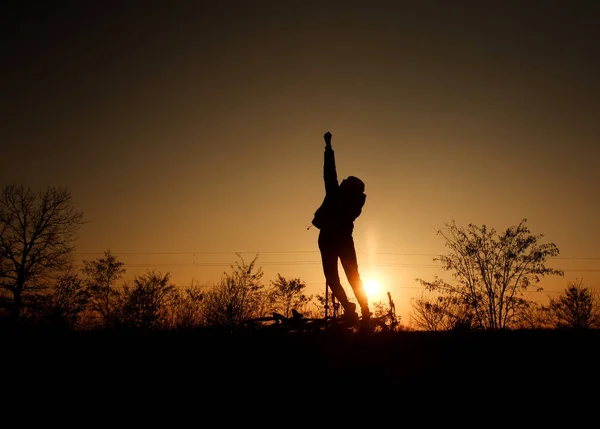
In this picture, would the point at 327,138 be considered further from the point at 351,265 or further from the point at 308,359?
the point at 308,359

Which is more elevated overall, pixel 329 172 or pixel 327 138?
pixel 327 138

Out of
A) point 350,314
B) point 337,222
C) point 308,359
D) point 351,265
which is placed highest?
point 337,222

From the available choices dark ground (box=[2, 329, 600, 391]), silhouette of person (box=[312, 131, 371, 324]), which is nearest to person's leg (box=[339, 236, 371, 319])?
silhouette of person (box=[312, 131, 371, 324])

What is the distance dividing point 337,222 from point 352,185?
2.74ft

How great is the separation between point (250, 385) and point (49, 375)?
221cm

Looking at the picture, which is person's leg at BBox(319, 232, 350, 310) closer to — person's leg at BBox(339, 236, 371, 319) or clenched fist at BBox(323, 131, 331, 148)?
person's leg at BBox(339, 236, 371, 319)

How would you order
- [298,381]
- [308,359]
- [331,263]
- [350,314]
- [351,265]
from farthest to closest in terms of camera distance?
1. [331,263]
2. [351,265]
3. [350,314]
4. [308,359]
5. [298,381]

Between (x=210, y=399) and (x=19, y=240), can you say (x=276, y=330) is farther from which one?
(x=19, y=240)

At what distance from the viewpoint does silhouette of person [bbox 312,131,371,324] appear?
7.13 m

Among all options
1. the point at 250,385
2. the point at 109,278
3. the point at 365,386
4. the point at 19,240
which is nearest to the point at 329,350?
the point at 365,386

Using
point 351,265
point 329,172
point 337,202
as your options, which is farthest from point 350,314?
point 329,172

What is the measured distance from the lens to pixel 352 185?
7.33 m

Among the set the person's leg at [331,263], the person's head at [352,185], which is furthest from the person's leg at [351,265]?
the person's head at [352,185]

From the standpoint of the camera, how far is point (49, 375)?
391cm
